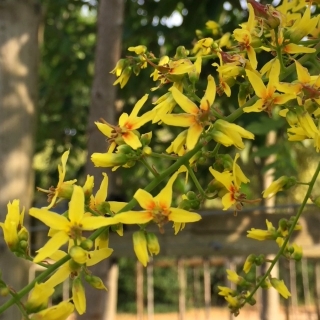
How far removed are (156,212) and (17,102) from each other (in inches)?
31.6

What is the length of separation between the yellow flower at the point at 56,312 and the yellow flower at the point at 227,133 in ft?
0.50

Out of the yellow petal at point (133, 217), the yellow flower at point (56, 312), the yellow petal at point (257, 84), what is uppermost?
the yellow petal at point (257, 84)

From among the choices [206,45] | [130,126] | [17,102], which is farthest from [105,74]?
[130,126]

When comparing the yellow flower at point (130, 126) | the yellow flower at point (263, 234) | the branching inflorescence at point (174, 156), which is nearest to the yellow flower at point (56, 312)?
the branching inflorescence at point (174, 156)

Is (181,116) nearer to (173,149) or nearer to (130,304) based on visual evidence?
(173,149)

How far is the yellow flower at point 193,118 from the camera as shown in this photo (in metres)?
0.39

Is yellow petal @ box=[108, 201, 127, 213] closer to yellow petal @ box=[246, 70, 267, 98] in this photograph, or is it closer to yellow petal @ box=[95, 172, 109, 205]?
yellow petal @ box=[95, 172, 109, 205]

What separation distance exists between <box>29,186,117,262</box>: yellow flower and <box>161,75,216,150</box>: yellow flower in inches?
3.3

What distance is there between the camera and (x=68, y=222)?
14.1 inches

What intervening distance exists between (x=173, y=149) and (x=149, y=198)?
0.07 m

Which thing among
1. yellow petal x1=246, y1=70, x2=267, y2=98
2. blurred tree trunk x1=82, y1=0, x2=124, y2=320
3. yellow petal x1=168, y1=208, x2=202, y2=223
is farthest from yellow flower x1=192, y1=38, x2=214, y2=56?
blurred tree trunk x1=82, y1=0, x2=124, y2=320

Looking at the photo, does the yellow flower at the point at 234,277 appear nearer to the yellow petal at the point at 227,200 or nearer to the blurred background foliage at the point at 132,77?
the yellow petal at the point at 227,200

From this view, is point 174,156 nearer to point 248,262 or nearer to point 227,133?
point 227,133

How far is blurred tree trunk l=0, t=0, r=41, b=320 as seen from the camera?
41.8 inches
